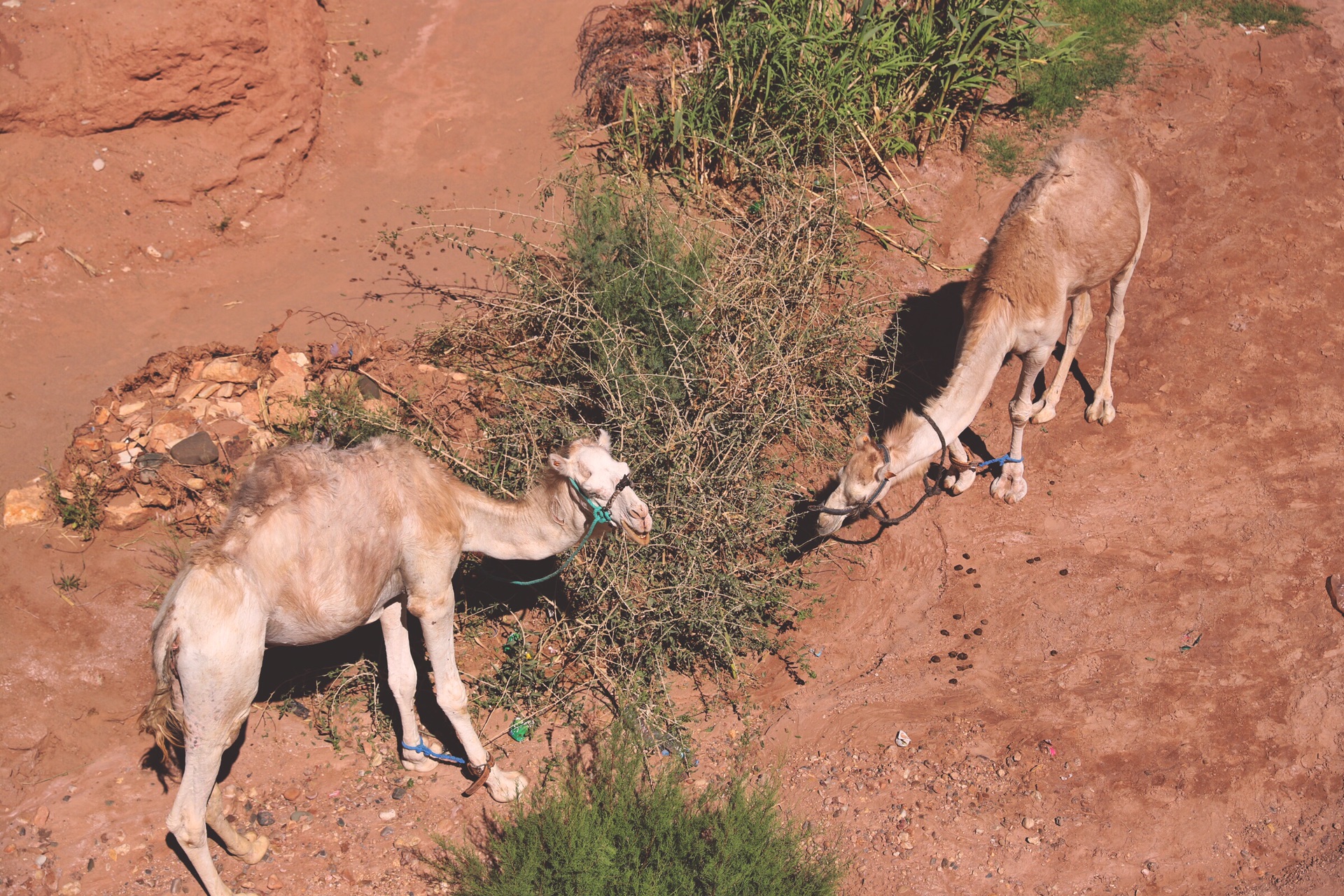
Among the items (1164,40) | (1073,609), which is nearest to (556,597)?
(1073,609)

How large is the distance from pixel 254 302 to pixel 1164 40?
1047cm

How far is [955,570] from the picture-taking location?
22.7 ft

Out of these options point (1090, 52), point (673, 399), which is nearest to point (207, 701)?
point (673, 399)

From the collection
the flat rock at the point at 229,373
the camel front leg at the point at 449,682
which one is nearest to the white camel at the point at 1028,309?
the camel front leg at the point at 449,682

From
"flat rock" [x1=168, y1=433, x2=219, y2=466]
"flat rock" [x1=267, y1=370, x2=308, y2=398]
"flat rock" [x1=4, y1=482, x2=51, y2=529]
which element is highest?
"flat rock" [x1=267, y1=370, x2=308, y2=398]

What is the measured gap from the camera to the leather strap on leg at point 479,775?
5.37 metres

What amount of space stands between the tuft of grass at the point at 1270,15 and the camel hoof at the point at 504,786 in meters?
11.8

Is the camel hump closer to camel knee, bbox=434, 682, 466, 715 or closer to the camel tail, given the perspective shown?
camel knee, bbox=434, 682, 466, 715

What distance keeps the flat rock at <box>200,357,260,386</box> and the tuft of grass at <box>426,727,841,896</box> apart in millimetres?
3913

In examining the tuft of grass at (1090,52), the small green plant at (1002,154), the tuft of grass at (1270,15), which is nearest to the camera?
the small green plant at (1002,154)

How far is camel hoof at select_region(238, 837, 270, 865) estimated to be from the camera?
17.1 feet

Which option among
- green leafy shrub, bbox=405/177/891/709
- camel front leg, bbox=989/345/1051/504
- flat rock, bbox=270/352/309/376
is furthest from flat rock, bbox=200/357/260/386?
camel front leg, bbox=989/345/1051/504

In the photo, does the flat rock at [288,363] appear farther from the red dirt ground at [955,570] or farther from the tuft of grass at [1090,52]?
the tuft of grass at [1090,52]

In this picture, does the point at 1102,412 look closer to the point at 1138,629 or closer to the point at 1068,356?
the point at 1068,356
